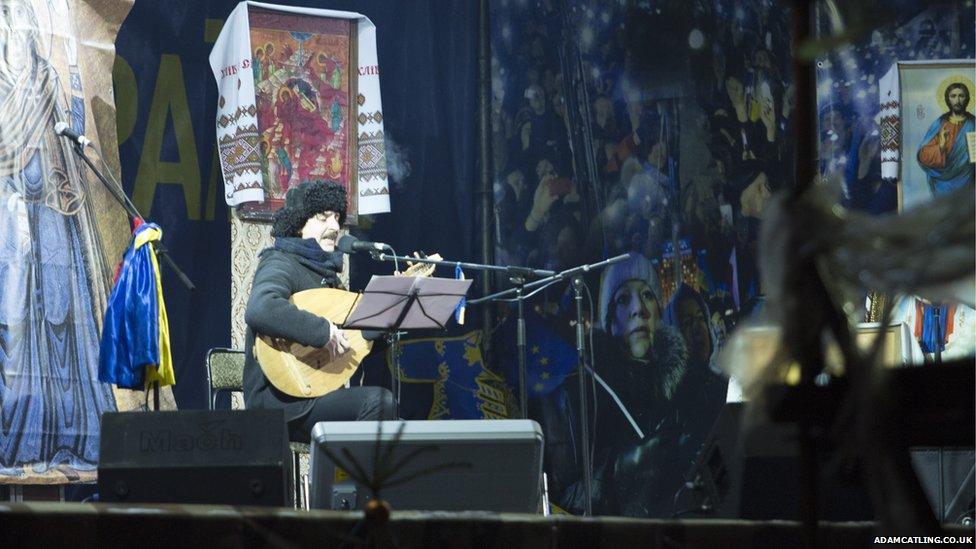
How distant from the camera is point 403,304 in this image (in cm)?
575

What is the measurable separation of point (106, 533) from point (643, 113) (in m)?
8.45

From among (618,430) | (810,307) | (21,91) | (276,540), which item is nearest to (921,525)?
(810,307)

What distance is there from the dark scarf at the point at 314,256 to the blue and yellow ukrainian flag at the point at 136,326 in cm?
61

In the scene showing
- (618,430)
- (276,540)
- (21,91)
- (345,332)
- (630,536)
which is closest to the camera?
(276,540)

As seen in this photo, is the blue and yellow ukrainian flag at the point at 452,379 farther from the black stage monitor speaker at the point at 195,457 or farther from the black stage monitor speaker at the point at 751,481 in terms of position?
the black stage monitor speaker at the point at 751,481

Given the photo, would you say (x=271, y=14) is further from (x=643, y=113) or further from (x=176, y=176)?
(x=643, y=113)

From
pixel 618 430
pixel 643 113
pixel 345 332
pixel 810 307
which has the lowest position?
pixel 618 430

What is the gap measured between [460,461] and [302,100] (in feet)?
15.7

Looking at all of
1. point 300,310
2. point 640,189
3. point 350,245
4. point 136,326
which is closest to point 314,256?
point 350,245

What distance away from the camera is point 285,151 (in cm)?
877

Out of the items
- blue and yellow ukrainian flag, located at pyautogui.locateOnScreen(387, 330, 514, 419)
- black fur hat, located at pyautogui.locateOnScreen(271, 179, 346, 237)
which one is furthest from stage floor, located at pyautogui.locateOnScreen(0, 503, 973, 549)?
blue and yellow ukrainian flag, located at pyautogui.locateOnScreen(387, 330, 514, 419)

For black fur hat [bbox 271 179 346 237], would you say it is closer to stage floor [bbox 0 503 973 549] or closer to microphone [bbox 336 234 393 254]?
microphone [bbox 336 234 393 254]

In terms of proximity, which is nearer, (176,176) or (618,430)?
(176,176)

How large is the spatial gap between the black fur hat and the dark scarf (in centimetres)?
13
